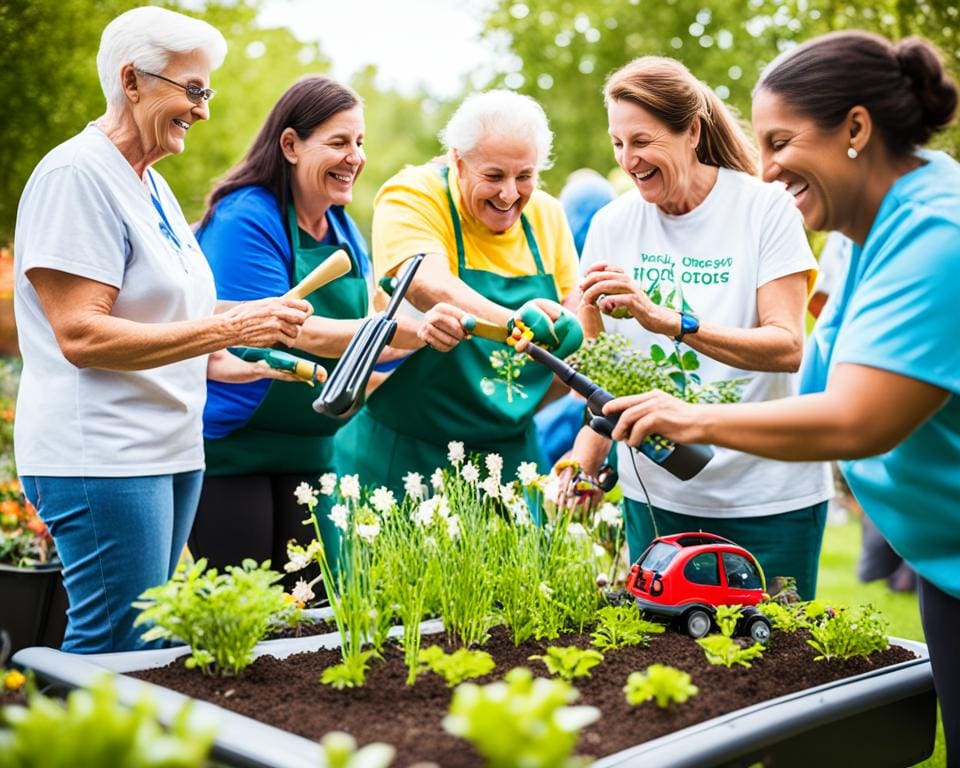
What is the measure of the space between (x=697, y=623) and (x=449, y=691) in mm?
739

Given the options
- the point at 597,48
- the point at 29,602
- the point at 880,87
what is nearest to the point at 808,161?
the point at 880,87

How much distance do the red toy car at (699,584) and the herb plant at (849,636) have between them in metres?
0.13

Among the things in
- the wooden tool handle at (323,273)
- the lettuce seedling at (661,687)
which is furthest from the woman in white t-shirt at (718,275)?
the lettuce seedling at (661,687)

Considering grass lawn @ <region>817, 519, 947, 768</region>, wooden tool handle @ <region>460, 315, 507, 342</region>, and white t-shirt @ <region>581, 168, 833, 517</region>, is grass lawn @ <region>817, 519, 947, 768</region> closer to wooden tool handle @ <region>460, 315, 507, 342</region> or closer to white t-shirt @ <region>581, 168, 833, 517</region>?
white t-shirt @ <region>581, 168, 833, 517</region>

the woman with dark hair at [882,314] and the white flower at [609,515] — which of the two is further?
the white flower at [609,515]

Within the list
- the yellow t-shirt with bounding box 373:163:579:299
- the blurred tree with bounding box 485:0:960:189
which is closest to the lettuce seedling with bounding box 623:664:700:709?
the yellow t-shirt with bounding box 373:163:579:299

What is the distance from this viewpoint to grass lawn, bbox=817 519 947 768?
5.44 metres

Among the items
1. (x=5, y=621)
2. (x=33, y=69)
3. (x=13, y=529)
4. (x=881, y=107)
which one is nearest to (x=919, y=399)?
(x=881, y=107)

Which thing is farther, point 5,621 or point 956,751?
point 5,621

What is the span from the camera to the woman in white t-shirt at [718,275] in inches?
110

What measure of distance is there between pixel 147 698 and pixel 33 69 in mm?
7067

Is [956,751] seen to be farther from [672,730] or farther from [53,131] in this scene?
[53,131]

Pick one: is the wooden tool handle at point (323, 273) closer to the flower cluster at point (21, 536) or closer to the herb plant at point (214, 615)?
the herb plant at point (214, 615)

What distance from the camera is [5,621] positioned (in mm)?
3660
